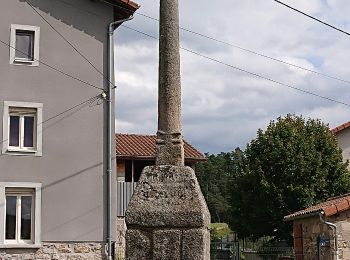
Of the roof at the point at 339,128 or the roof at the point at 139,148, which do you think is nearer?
the roof at the point at 139,148

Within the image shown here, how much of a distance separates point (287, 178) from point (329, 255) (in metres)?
11.8

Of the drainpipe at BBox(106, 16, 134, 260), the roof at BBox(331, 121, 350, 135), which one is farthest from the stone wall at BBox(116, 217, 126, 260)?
the roof at BBox(331, 121, 350, 135)

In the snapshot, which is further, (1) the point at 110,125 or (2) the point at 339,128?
(2) the point at 339,128

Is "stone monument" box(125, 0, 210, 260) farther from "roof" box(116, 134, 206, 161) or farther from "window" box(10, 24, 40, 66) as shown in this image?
"roof" box(116, 134, 206, 161)

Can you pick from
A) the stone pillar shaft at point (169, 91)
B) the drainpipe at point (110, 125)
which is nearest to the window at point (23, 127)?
the drainpipe at point (110, 125)

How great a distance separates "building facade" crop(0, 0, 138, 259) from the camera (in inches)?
794

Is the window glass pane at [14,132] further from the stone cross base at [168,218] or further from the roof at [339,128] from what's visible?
the roof at [339,128]

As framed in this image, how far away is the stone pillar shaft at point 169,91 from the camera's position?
7.88 meters

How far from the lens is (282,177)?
3291 centimetres

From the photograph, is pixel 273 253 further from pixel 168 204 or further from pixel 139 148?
pixel 168 204

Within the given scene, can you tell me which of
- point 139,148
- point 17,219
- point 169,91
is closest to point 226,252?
point 139,148

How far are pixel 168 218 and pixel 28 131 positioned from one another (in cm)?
1390

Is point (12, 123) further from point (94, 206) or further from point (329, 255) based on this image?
point (329, 255)

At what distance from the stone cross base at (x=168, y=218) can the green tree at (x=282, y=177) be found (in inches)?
980
